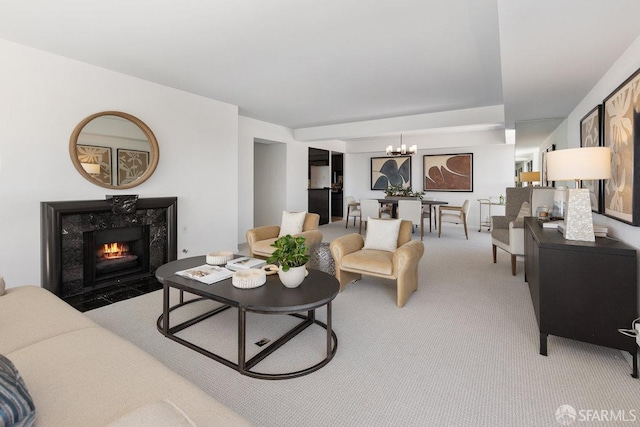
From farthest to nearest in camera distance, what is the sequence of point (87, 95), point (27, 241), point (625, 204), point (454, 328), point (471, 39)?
point (87, 95)
point (27, 241)
point (471, 39)
point (454, 328)
point (625, 204)

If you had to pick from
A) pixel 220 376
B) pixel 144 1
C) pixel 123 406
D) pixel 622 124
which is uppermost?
pixel 144 1

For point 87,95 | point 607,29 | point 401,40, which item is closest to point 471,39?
point 401,40

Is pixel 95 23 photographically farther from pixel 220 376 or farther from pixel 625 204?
pixel 625 204

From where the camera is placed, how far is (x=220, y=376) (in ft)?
6.15

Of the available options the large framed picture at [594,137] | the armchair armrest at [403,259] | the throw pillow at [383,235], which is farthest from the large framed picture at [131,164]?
the large framed picture at [594,137]

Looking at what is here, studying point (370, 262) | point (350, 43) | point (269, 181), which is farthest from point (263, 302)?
point (269, 181)

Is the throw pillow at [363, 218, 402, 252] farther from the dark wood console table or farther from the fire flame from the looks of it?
the fire flame

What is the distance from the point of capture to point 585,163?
213 cm

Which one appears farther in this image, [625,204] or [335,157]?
→ [335,157]

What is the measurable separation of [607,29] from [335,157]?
8109 millimetres

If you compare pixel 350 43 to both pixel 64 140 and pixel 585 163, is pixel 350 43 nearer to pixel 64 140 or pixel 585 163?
pixel 585 163

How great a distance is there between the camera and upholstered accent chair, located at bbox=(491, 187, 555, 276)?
375 centimetres

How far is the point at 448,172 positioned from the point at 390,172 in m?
1.60

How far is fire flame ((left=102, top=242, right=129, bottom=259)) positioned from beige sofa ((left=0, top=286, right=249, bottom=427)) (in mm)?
2255
